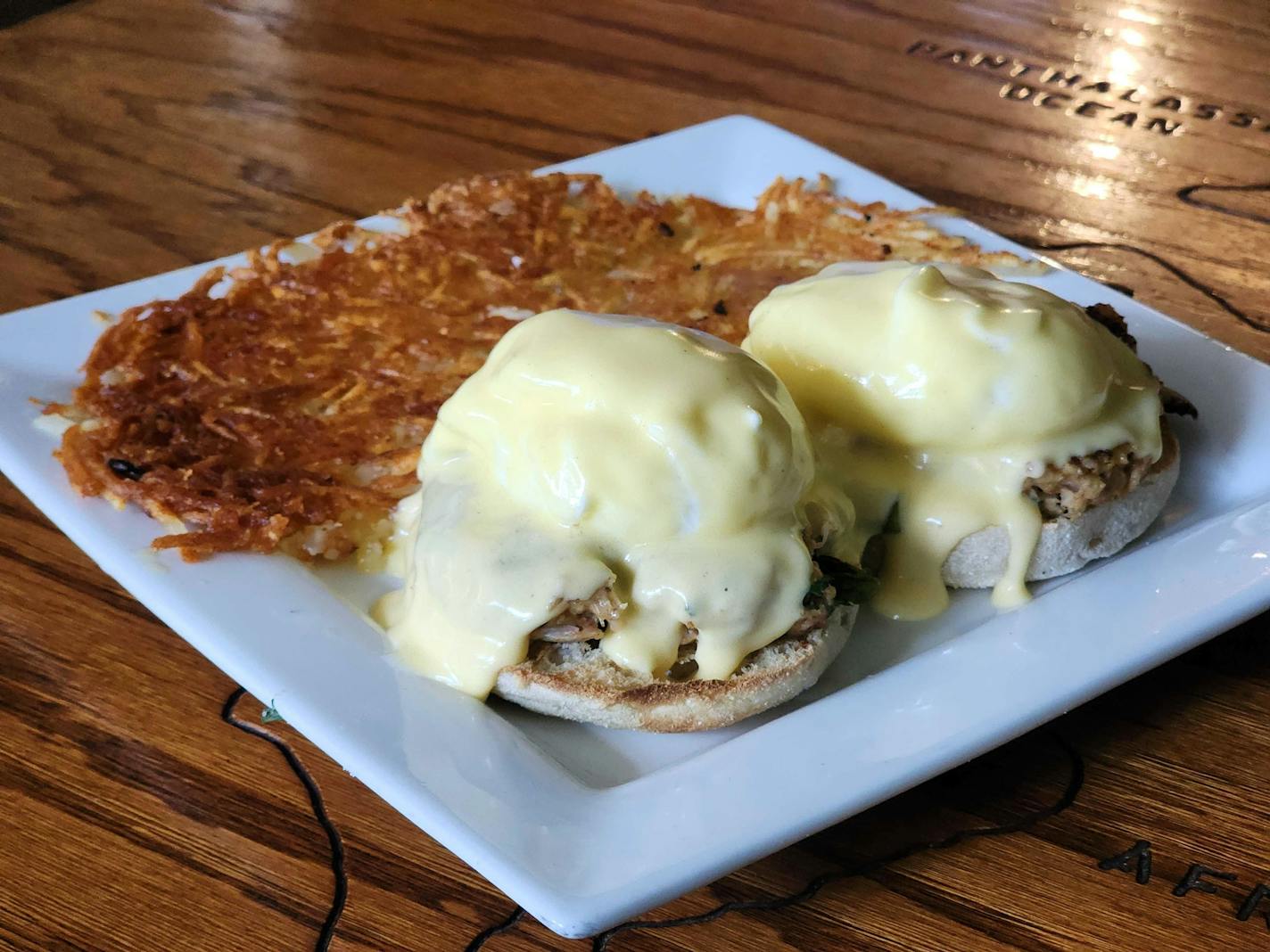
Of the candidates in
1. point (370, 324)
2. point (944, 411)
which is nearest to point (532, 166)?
point (370, 324)

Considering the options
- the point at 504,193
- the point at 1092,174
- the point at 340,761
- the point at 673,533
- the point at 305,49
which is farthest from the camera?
the point at 305,49

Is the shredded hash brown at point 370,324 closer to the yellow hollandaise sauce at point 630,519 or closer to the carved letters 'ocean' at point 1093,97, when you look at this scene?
the yellow hollandaise sauce at point 630,519

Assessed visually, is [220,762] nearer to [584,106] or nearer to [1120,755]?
[1120,755]

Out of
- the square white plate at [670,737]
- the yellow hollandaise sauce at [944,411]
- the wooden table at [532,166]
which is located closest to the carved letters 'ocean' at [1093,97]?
the wooden table at [532,166]

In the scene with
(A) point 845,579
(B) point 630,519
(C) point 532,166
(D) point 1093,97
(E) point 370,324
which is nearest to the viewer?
(B) point 630,519

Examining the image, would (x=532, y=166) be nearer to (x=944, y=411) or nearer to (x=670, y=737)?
(x=944, y=411)

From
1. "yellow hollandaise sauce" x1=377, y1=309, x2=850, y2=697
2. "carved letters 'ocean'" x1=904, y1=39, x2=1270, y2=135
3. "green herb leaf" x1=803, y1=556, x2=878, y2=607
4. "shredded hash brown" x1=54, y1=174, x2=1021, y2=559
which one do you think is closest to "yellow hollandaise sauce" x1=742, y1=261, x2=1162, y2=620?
"green herb leaf" x1=803, y1=556, x2=878, y2=607

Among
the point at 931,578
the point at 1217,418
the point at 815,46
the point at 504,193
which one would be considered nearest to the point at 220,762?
the point at 931,578
